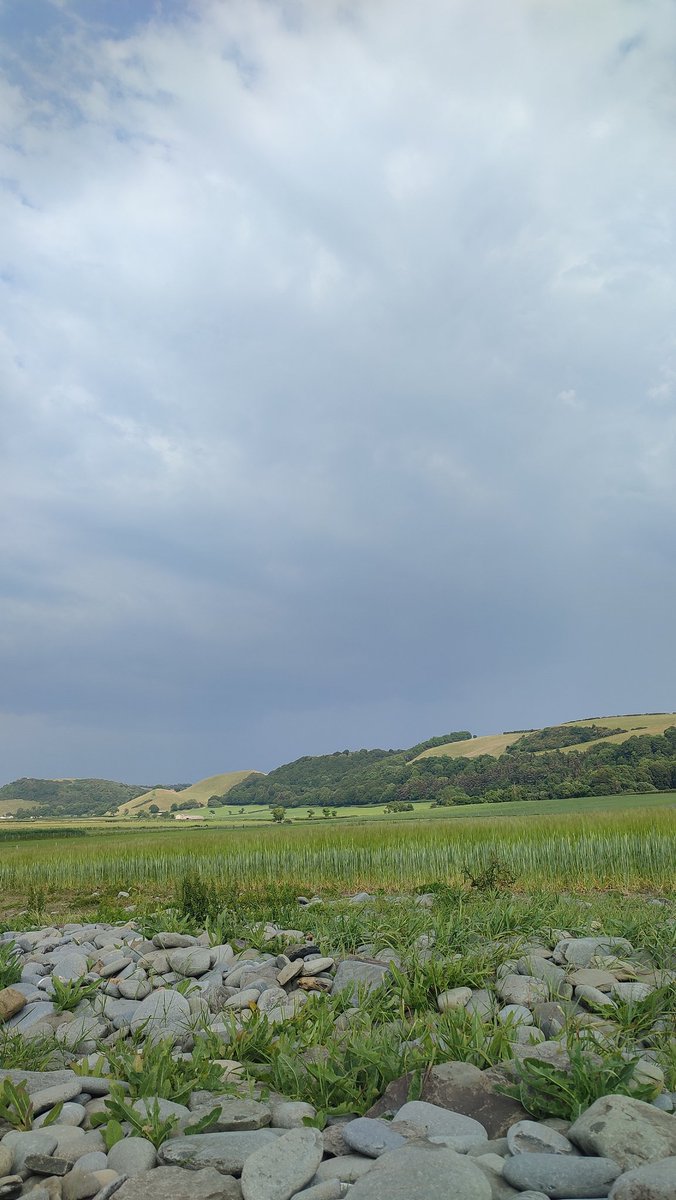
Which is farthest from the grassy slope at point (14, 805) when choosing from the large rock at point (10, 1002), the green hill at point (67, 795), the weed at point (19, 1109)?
the weed at point (19, 1109)

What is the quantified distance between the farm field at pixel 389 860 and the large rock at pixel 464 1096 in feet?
38.0

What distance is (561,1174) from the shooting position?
141 inches

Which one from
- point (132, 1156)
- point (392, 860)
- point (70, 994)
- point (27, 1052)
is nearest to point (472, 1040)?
point (132, 1156)

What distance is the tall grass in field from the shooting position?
61.0 ft

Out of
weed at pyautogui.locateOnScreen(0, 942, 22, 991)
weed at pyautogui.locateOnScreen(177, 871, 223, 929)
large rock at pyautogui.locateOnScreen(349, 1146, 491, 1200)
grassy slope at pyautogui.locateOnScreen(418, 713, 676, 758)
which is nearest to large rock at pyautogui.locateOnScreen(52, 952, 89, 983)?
weed at pyautogui.locateOnScreen(0, 942, 22, 991)

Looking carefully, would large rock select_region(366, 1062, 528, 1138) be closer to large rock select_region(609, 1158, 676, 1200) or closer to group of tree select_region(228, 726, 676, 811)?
large rock select_region(609, 1158, 676, 1200)

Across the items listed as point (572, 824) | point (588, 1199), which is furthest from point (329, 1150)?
point (572, 824)

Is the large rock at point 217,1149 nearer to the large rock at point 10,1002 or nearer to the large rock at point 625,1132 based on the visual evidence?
the large rock at point 625,1132

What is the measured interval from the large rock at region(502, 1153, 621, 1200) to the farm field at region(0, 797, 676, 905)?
512 inches

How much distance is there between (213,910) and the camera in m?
11.4

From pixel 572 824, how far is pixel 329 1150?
1901 centimetres

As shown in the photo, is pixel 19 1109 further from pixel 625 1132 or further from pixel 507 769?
pixel 507 769

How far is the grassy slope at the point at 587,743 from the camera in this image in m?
83.2

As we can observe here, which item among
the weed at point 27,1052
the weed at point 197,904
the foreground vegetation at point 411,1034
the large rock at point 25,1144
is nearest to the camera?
the large rock at point 25,1144
